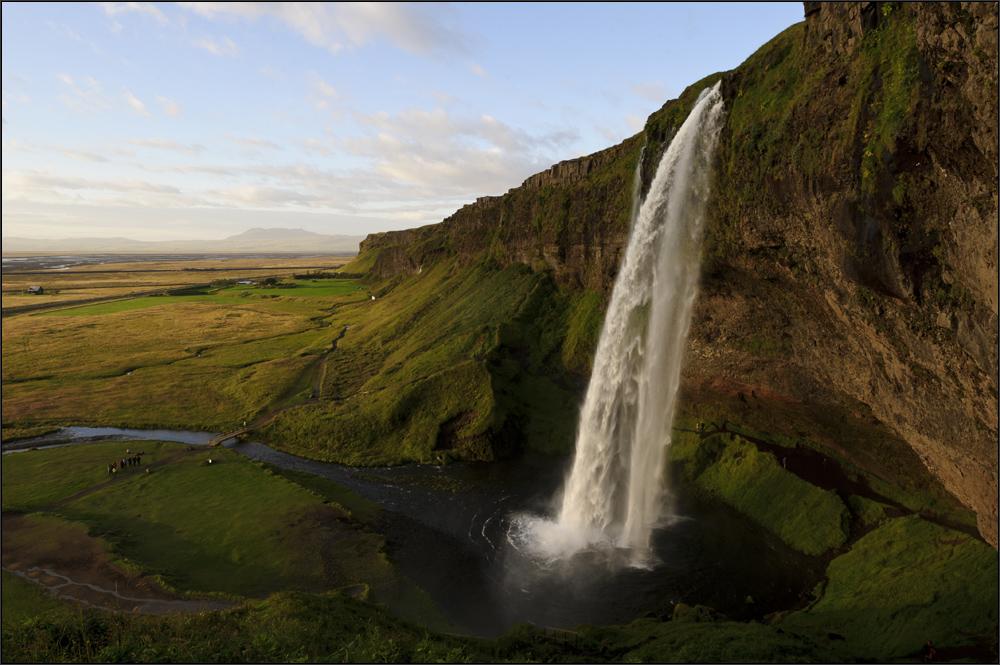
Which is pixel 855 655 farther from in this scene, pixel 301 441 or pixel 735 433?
pixel 301 441

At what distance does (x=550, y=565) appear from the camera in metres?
22.6

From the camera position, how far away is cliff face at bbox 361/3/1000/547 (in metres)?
12.4

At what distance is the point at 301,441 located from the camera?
37969 millimetres

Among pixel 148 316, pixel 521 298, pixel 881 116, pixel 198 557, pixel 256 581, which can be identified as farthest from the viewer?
pixel 148 316

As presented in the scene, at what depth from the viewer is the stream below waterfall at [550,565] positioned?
19.6 m

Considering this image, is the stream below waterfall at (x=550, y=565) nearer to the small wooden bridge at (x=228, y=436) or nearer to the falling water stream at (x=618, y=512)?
the falling water stream at (x=618, y=512)

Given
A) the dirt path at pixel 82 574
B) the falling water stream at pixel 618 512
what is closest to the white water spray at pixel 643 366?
the falling water stream at pixel 618 512

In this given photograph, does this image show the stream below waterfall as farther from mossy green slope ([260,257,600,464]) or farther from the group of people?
the group of people

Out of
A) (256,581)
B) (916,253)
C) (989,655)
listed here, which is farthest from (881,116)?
(256,581)

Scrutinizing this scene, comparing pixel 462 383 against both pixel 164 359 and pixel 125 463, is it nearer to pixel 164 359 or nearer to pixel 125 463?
pixel 125 463

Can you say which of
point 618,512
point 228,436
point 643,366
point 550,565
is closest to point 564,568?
point 550,565

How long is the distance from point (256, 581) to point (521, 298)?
35.8m

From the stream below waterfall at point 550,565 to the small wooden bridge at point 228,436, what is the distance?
1391cm

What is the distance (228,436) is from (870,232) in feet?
141
